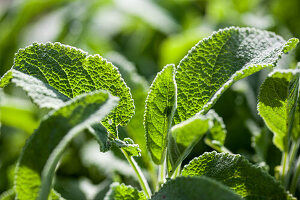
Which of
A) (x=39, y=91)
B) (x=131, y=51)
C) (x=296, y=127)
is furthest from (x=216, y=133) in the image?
(x=131, y=51)

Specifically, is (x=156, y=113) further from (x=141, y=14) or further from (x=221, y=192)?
(x=141, y=14)

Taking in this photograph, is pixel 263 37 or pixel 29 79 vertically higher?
pixel 263 37

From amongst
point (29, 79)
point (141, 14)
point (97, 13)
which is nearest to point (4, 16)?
point (97, 13)

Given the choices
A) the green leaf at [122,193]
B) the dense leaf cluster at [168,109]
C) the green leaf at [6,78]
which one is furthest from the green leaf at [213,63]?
the green leaf at [6,78]

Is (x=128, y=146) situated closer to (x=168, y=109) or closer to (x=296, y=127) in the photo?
(x=168, y=109)

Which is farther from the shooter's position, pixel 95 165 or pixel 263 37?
pixel 95 165

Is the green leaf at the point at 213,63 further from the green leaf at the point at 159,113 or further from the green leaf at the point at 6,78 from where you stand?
the green leaf at the point at 6,78
